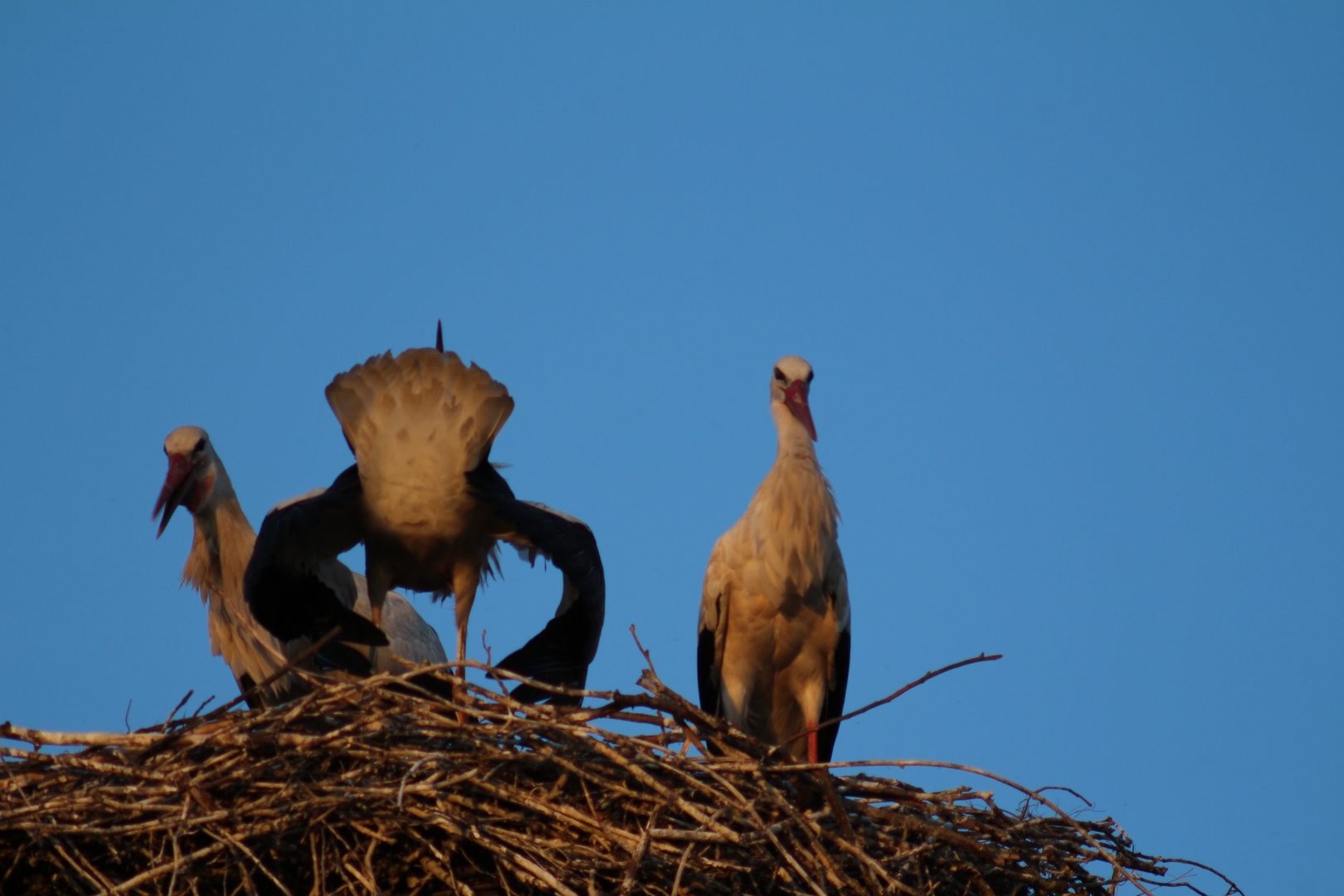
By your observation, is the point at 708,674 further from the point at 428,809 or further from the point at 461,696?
the point at 428,809

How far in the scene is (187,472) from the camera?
5.72 meters

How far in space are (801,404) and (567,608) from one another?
1.31 m

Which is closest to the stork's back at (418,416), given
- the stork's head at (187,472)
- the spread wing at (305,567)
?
the spread wing at (305,567)

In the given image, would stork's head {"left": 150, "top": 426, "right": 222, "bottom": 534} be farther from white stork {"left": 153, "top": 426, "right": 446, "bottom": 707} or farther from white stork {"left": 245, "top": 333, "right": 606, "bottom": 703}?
white stork {"left": 245, "top": 333, "right": 606, "bottom": 703}

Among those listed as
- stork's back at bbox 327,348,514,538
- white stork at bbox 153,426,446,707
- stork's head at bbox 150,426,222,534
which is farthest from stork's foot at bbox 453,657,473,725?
stork's head at bbox 150,426,222,534

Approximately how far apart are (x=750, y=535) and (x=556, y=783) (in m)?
2.03

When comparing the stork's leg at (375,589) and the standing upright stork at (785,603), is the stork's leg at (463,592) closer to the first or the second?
the stork's leg at (375,589)

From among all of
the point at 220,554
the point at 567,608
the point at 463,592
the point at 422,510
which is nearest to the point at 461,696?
the point at 567,608

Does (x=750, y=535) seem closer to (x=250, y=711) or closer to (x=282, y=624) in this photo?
(x=282, y=624)

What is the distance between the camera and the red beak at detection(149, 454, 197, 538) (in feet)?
18.5

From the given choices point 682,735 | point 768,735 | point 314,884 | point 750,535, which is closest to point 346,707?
point 314,884

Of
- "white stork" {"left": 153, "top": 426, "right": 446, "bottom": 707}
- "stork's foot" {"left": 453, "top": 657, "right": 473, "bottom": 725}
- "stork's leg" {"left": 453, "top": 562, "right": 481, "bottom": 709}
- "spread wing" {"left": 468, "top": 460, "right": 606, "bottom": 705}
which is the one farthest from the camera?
"white stork" {"left": 153, "top": 426, "right": 446, "bottom": 707}

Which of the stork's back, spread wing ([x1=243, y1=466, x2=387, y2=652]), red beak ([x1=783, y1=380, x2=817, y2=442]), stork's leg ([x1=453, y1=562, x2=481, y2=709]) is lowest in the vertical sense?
spread wing ([x1=243, y1=466, x2=387, y2=652])

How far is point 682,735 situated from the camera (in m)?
3.80
